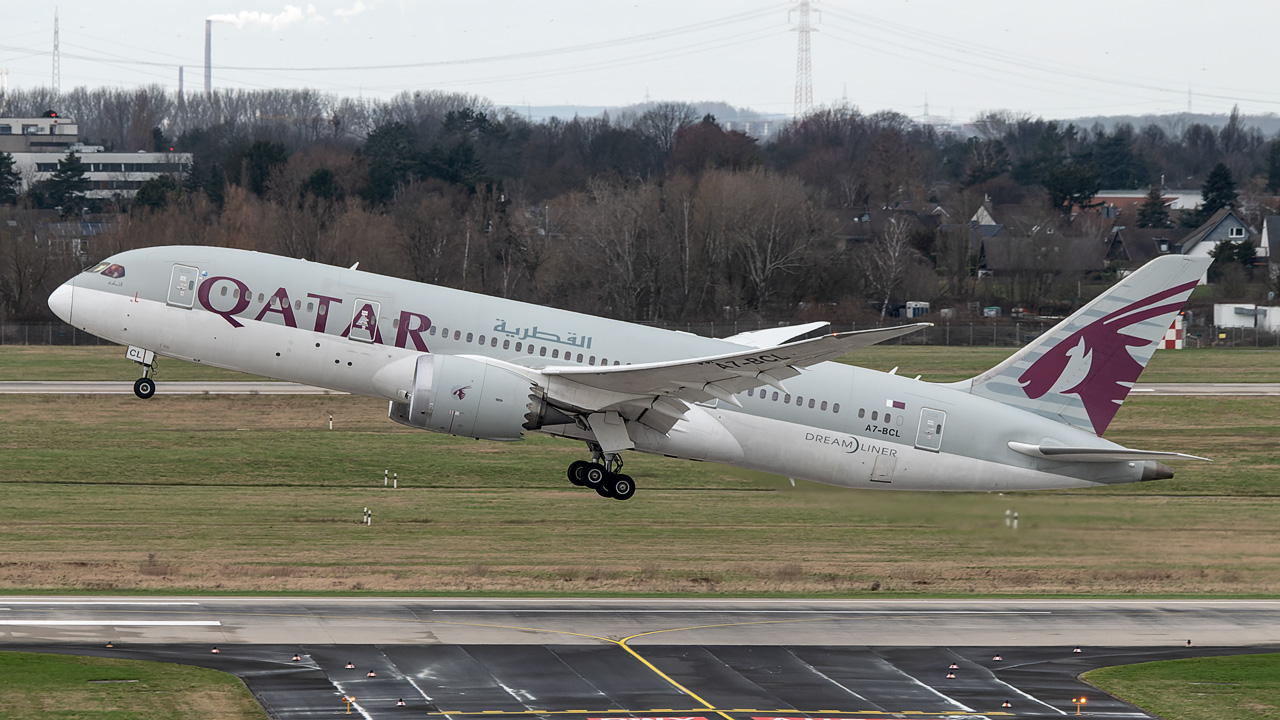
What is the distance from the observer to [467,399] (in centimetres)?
4109

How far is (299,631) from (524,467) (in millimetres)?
30573

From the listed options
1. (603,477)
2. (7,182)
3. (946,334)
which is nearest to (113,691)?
(603,477)

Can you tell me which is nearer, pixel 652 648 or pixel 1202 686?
pixel 1202 686

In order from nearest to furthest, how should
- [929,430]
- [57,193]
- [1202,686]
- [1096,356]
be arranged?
1. [1202,686]
2. [929,430]
3. [1096,356]
4. [57,193]

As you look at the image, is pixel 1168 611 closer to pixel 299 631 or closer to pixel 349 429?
pixel 299 631

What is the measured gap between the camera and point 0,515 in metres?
66.3

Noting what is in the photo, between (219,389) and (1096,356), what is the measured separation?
63.0 meters

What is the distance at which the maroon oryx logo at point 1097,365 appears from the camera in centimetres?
4781

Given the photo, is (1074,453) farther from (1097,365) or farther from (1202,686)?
(1202,686)

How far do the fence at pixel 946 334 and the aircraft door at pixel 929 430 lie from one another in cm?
6607

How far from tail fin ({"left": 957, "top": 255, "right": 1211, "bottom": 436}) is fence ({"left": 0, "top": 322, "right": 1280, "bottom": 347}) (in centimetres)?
6463

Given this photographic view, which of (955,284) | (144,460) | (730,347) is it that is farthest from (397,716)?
(955,284)

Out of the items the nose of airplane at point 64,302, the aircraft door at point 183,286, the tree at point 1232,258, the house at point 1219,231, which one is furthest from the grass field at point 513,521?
the house at point 1219,231

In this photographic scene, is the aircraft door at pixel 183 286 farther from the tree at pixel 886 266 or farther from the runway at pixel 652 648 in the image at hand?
the tree at pixel 886 266
